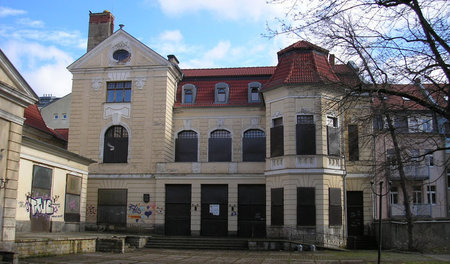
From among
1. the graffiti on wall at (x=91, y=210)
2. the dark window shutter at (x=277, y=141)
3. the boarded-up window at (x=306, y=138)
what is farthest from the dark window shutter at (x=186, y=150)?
the boarded-up window at (x=306, y=138)

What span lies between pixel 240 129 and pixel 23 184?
1444 centimetres

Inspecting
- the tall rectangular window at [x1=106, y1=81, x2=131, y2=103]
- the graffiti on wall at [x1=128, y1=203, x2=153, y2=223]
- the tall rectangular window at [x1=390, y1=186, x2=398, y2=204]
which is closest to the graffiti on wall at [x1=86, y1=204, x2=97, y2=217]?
the graffiti on wall at [x1=128, y1=203, x2=153, y2=223]

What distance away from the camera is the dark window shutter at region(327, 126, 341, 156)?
88.7 feet

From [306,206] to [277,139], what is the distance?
4262 millimetres

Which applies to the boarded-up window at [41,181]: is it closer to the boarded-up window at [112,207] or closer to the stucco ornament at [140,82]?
the boarded-up window at [112,207]

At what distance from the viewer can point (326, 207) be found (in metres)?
26.2

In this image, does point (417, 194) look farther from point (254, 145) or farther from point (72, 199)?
point (72, 199)

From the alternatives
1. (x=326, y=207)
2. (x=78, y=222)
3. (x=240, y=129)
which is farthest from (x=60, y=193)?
(x=326, y=207)

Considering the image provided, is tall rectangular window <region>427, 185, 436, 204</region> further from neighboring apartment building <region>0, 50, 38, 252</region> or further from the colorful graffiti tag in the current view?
neighboring apartment building <region>0, 50, 38, 252</region>

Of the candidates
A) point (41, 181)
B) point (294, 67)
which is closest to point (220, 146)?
point (294, 67)

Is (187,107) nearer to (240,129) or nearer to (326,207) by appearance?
(240,129)

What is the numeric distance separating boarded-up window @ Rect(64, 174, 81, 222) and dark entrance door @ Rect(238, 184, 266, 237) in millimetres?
9975

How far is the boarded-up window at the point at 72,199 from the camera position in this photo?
88.5 ft

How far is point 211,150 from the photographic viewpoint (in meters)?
32.1
